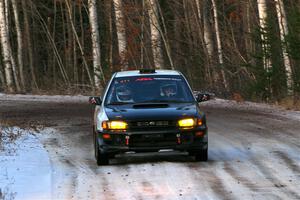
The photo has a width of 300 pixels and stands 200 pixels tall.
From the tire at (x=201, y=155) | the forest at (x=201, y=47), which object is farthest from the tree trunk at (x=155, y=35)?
the tire at (x=201, y=155)

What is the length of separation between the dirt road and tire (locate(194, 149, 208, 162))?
15 cm

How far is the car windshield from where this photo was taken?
13047mm

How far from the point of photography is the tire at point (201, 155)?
12.4 m

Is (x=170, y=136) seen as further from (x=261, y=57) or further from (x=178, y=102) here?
(x=261, y=57)

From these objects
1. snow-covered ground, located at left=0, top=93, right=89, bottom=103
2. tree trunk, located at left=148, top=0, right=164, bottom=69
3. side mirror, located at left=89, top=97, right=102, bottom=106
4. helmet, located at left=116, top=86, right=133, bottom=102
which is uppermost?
tree trunk, located at left=148, top=0, right=164, bottom=69

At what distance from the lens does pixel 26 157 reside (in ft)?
43.5

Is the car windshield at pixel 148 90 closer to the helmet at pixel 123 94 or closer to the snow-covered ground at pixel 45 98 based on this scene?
the helmet at pixel 123 94

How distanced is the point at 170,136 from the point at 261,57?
1379 centimetres

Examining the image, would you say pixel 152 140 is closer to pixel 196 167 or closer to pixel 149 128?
pixel 149 128

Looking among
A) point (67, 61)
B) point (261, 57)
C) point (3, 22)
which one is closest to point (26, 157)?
point (261, 57)

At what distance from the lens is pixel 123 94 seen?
1320cm

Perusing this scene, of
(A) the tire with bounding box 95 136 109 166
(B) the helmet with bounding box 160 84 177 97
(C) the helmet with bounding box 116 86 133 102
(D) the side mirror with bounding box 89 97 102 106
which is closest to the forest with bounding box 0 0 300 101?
(B) the helmet with bounding box 160 84 177 97

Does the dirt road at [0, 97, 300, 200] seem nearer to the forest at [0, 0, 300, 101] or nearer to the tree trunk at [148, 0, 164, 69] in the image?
the forest at [0, 0, 300, 101]

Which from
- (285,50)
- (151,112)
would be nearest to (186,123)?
(151,112)
